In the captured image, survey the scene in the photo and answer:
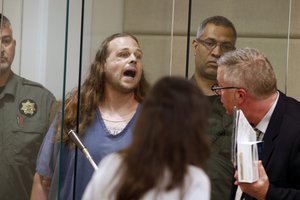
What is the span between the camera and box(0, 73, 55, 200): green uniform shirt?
9.05 feet

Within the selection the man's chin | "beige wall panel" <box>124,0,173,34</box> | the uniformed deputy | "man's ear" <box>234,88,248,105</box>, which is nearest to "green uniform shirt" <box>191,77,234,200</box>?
"beige wall panel" <box>124,0,173,34</box>

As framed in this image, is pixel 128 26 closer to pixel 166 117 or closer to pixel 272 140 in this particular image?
pixel 272 140

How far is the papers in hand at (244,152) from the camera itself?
1.92 m

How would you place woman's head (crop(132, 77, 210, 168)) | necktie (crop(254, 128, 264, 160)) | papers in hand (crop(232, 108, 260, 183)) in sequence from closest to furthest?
woman's head (crop(132, 77, 210, 168)), papers in hand (crop(232, 108, 260, 183)), necktie (crop(254, 128, 264, 160))

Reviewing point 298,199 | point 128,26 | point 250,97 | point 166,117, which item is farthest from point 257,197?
point 128,26

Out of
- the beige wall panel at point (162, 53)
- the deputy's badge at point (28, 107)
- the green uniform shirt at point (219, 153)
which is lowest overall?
the green uniform shirt at point (219, 153)

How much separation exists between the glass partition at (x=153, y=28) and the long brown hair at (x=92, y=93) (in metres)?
0.13

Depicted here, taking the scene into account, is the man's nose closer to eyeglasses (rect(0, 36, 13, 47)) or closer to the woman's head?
eyeglasses (rect(0, 36, 13, 47))

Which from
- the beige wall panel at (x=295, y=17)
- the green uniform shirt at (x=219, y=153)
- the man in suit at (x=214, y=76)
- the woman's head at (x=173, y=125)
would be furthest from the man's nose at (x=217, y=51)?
the woman's head at (x=173, y=125)

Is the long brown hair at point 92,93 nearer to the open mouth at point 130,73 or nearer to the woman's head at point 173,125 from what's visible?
A: the open mouth at point 130,73

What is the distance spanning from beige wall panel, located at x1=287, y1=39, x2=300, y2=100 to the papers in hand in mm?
1072

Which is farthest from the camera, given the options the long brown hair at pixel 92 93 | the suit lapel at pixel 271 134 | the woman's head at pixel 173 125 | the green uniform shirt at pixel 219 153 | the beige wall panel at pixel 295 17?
the beige wall panel at pixel 295 17

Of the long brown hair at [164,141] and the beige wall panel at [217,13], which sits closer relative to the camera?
the long brown hair at [164,141]

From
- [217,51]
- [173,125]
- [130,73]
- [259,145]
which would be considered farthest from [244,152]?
[217,51]
